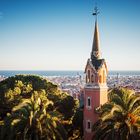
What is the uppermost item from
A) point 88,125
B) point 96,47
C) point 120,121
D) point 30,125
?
point 96,47

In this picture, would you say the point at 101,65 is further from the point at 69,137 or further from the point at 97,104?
the point at 69,137

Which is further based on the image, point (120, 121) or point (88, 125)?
point (88, 125)

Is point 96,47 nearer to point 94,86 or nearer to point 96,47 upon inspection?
point 96,47

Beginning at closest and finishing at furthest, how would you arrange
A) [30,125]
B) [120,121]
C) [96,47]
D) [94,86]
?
1. [120,121]
2. [30,125]
3. [94,86]
4. [96,47]

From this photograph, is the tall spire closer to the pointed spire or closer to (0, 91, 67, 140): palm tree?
the pointed spire

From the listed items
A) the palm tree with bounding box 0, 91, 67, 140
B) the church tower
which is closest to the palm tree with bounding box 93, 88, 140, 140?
the church tower

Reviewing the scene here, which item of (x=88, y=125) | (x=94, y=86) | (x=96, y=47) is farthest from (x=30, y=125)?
(x=96, y=47)
